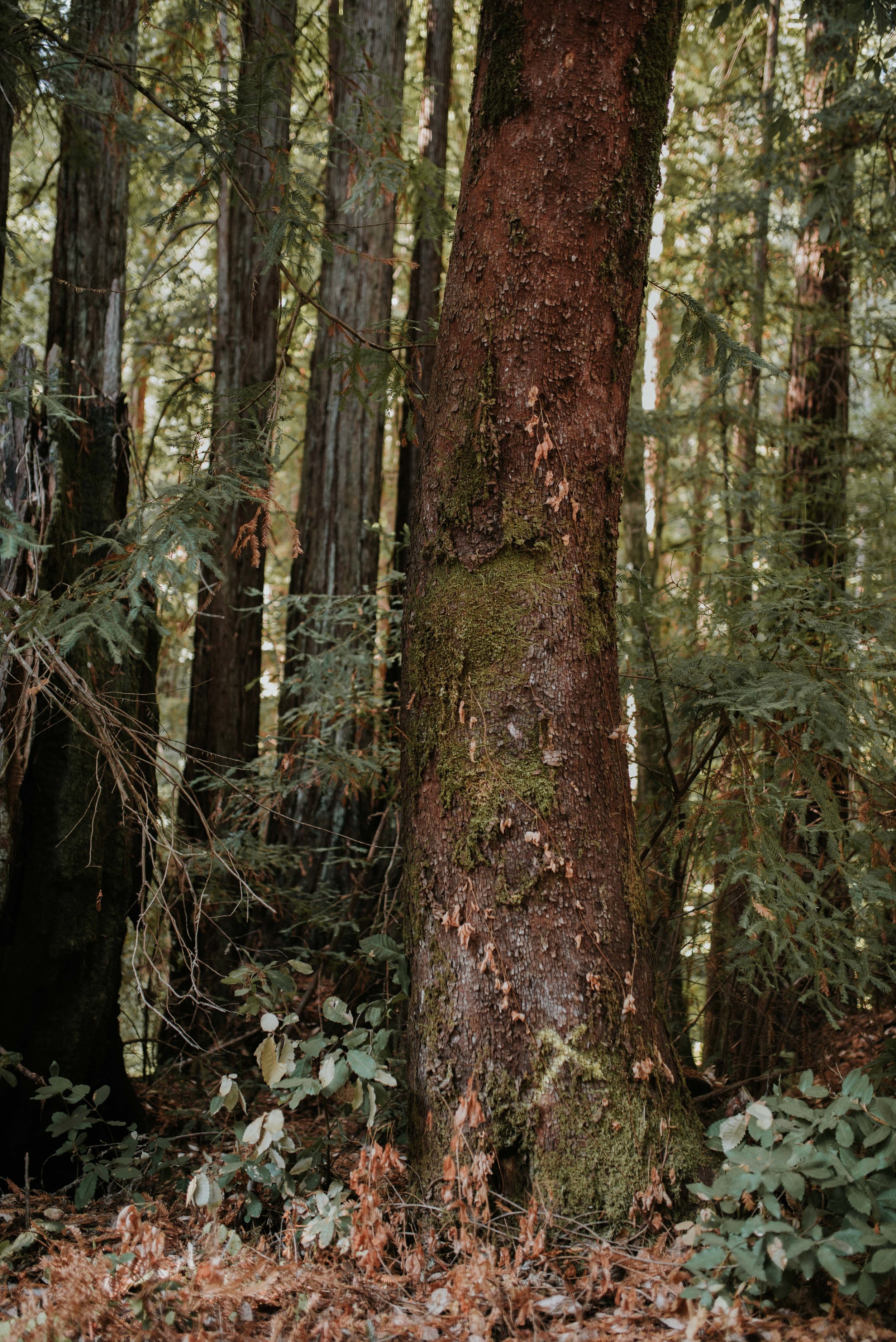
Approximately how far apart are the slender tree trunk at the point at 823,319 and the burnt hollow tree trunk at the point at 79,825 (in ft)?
13.4

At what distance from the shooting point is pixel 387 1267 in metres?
2.45

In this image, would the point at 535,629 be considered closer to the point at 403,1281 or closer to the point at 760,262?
the point at 403,1281

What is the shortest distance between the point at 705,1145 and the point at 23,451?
3.59 metres

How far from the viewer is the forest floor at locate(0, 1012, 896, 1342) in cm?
214

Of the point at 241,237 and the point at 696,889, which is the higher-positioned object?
the point at 241,237

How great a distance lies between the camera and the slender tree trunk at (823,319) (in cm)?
582

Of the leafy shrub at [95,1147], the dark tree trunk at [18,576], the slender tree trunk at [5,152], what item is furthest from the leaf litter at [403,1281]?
the slender tree trunk at [5,152]

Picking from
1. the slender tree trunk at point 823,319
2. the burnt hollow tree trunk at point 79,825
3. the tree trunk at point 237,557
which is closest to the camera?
the burnt hollow tree trunk at point 79,825

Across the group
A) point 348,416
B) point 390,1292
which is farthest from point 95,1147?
point 348,416

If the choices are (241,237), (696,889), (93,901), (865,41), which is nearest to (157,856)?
(93,901)

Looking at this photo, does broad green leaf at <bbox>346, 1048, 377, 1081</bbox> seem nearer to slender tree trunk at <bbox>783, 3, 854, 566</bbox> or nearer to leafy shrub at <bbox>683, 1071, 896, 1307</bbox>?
leafy shrub at <bbox>683, 1071, 896, 1307</bbox>

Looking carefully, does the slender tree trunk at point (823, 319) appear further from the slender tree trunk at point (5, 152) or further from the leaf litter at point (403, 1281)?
the slender tree trunk at point (5, 152)

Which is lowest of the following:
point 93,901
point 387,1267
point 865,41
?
point 387,1267

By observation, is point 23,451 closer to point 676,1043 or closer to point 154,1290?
point 154,1290
